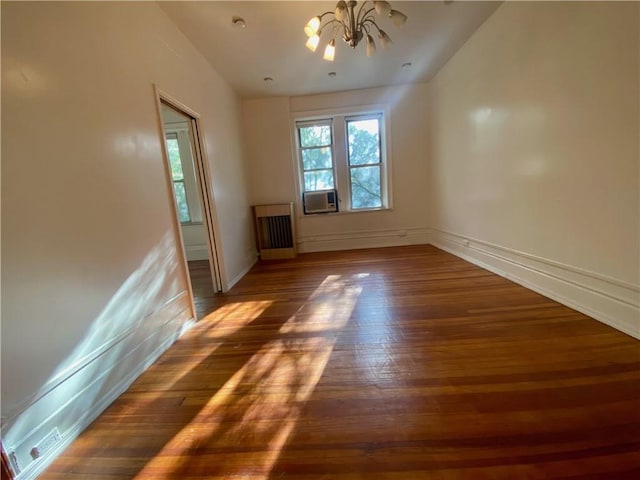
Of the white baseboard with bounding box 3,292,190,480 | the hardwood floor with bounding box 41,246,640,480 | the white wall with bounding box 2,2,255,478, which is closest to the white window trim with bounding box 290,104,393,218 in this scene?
the white wall with bounding box 2,2,255,478

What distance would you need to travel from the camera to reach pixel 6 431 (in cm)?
102

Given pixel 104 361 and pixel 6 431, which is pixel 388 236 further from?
pixel 6 431

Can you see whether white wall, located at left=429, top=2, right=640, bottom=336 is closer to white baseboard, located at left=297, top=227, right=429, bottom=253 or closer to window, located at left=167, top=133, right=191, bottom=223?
white baseboard, located at left=297, top=227, right=429, bottom=253

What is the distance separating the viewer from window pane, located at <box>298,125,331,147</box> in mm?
4848

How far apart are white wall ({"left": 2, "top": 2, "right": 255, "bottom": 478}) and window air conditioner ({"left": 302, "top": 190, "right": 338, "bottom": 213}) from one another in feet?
9.97

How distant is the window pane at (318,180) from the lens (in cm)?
498

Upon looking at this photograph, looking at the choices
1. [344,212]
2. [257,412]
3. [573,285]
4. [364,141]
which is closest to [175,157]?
[344,212]

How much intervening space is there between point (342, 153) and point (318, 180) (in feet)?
2.29

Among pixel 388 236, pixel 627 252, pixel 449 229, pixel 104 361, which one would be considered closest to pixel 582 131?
pixel 627 252

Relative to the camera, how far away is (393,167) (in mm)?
4762

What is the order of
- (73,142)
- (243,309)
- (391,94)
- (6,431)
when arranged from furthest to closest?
(391,94)
(243,309)
(73,142)
(6,431)

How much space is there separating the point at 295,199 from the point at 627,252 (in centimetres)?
419

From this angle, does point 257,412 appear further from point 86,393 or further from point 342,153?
point 342,153

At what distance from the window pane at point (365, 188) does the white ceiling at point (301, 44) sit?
4.90 ft
